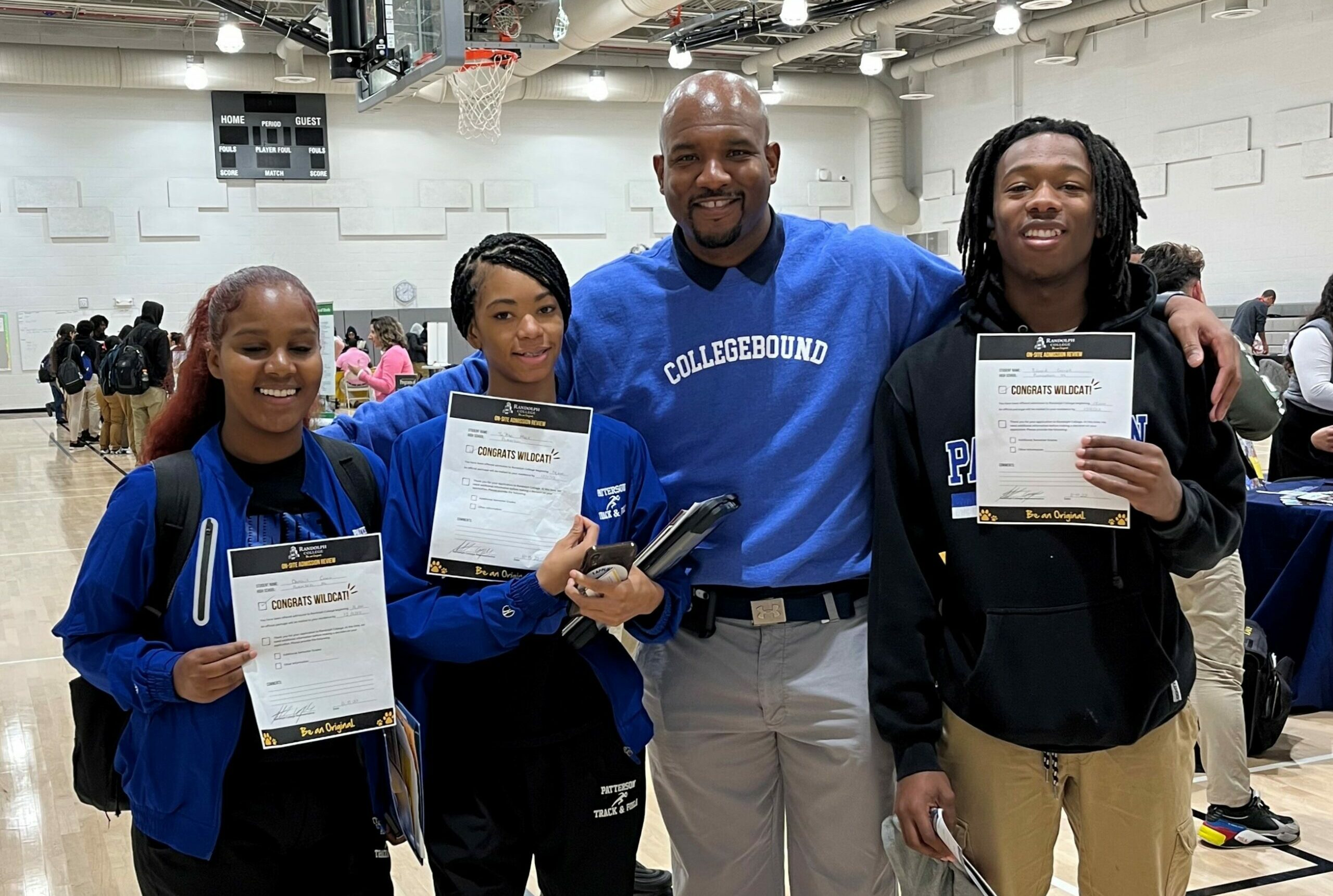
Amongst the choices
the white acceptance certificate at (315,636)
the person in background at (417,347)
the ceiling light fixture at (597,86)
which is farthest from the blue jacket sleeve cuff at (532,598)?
the ceiling light fixture at (597,86)

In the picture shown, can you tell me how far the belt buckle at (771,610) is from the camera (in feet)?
7.28

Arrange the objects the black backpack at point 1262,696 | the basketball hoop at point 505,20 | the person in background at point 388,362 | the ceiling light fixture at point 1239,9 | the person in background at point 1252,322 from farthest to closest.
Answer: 1. the ceiling light fixture at point 1239,9
2. the person in background at point 1252,322
3. the person in background at point 388,362
4. the basketball hoop at point 505,20
5. the black backpack at point 1262,696

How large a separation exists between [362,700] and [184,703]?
27 centimetres

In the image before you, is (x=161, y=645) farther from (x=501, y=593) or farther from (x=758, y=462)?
(x=758, y=462)

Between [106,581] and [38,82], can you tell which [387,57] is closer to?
[106,581]

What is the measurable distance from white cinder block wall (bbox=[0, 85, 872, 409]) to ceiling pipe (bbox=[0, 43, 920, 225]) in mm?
600

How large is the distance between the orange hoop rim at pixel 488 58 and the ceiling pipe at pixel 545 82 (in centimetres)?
752

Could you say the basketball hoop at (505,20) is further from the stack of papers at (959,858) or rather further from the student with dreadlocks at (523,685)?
the stack of papers at (959,858)

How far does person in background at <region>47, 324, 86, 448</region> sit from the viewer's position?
16312 mm

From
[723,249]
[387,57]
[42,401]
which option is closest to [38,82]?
[42,401]

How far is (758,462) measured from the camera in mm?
2240

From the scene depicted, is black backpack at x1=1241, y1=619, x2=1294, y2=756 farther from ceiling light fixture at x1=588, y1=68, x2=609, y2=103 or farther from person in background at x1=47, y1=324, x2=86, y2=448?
ceiling light fixture at x1=588, y1=68, x2=609, y2=103

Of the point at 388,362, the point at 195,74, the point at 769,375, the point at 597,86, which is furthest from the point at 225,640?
the point at 597,86
